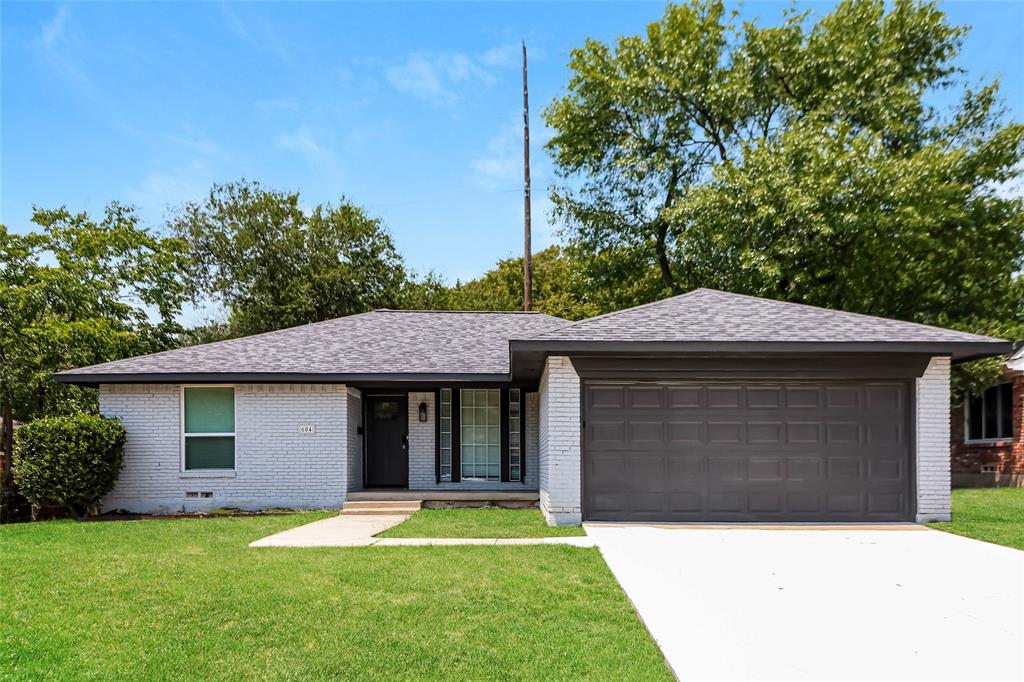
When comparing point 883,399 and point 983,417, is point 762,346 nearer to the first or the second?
point 883,399

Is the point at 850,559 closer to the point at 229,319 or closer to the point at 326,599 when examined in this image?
the point at 326,599

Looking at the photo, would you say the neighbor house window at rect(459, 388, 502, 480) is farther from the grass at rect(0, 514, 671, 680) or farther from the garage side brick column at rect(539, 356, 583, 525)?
the grass at rect(0, 514, 671, 680)

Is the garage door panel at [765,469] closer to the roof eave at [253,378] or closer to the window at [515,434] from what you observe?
the roof eave at [253,378]

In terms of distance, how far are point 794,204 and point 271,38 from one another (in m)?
13.0

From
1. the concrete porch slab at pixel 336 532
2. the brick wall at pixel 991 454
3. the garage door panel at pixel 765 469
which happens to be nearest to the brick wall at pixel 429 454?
the concrete porch slab at pixel 336 532

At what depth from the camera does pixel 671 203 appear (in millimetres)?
24219

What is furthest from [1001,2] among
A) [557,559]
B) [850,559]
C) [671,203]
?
[557,559]

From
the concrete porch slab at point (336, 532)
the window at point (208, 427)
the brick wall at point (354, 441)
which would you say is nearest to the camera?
the concrete porch slab at point (336, 532)

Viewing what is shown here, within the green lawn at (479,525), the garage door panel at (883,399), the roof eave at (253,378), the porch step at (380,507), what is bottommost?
the porch step at (380,507)

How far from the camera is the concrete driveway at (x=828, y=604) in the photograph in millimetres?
4664

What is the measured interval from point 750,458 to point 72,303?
18223mm

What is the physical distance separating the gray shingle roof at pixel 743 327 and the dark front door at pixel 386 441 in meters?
5.54

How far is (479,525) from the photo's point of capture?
10.8 meters

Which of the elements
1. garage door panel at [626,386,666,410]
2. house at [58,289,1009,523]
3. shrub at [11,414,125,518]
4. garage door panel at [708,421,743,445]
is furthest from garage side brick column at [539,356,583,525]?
shrub at [11,414,125,518]
